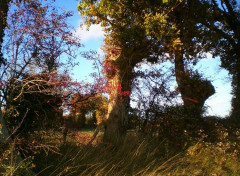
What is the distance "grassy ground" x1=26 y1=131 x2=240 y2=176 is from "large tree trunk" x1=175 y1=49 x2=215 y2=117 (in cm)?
293

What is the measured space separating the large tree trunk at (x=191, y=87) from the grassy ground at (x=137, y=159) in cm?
293

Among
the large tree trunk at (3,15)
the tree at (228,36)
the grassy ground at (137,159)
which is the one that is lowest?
the grassy ground at (137,159)

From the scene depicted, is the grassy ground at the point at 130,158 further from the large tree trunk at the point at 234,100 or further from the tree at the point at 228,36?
the large tree trunk at the point at 234,100

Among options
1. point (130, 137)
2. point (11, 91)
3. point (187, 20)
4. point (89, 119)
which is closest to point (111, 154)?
point (130, 137)

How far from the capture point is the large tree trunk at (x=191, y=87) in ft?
37.2

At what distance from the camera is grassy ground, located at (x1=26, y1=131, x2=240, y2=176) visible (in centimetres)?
600

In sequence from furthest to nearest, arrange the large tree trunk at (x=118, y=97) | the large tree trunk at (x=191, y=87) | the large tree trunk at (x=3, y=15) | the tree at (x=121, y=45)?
the large tree trunk at (x=191, y=87) → the large tree trunk at (x=118, y=97) → the tree at (x=121, y=45) → the large tree trunk at (x=3, y=15)

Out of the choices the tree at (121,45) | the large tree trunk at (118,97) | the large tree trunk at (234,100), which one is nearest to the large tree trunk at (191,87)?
the tree at (121,45)

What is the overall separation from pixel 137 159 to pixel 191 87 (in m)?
5.92

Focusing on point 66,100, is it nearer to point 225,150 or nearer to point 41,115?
point 41,115

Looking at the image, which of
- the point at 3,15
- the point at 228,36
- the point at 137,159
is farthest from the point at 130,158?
the point at 228,36

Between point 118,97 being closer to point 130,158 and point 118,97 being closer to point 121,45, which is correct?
point 121,45

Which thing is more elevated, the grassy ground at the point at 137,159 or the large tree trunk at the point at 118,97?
the large tree trunk at the point at 118,97

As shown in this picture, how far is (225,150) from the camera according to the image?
8.68 metres
